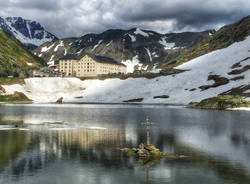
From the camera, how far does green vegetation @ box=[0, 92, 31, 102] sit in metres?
173

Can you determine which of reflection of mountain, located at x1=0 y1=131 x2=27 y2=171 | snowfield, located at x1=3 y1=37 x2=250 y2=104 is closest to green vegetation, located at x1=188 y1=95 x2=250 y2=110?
snowfield, located at x1=3 y1=37 x2=250 y2=104

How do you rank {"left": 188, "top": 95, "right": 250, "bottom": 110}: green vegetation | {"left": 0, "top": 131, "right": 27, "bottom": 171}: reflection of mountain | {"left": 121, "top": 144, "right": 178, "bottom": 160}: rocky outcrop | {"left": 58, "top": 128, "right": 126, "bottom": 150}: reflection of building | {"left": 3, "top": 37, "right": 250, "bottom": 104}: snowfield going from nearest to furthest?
1. {"left": 0, "top": 131, "right": 27, "bottom": 171}: reflection of mountain
2. {"left": 121, "top": 144, "right": 178, "bottom": 160}: rocky outcrop
3. {"left": 58, "top": 128, "right": 126, "bottom": 150}: reflection of building
4. {"left": 188, "top": 95, "right": 250, "bottom": 110}: green vegetation
5. {"left": 3, "top": 37, "right": 250, "bottom": 104}: snowfield

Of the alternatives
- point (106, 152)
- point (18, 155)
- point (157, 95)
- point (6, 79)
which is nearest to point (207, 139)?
point (106, 152)

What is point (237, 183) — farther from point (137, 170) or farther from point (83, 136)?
point (83, 136)

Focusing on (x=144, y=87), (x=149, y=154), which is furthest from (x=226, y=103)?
(x=149, y=154)

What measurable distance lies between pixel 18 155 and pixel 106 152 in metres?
8.83

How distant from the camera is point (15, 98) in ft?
577

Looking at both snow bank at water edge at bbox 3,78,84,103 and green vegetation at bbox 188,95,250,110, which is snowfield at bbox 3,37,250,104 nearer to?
snow bank at water edge at bbox 3,78,84,103

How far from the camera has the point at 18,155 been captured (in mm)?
31391

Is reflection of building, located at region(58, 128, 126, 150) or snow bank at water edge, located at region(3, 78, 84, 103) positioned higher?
snow bank at water edge, located at region(3, 78, 84, 103)

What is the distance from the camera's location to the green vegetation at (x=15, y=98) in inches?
6794

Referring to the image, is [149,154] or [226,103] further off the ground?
[226,103]

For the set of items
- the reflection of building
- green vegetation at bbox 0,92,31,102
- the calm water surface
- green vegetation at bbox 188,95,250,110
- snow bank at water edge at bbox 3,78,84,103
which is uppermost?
snow bank at water edge at bbox 3,78,84,103

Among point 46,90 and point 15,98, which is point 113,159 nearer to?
point 15,98
